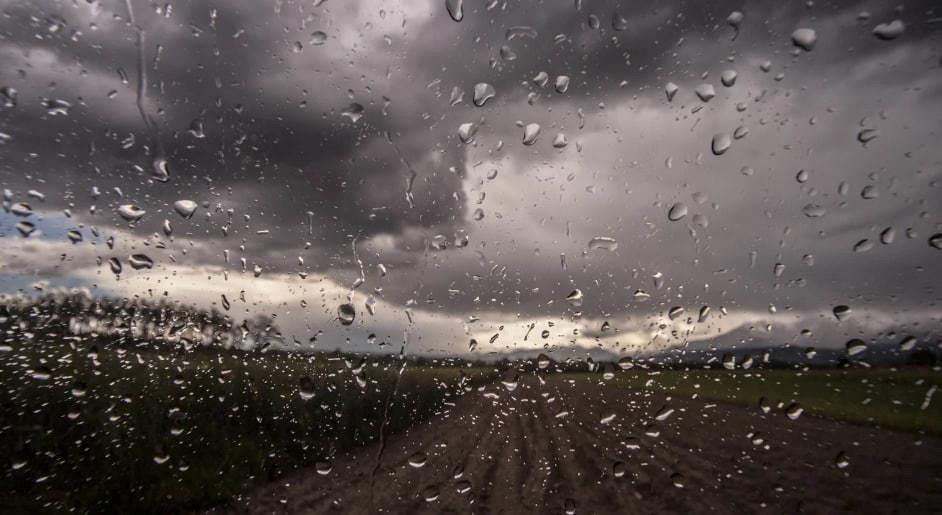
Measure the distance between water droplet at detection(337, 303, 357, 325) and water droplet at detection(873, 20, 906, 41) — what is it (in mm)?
1796

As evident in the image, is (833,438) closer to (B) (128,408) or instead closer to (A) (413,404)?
(A) (413,404)

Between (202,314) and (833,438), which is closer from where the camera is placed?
(833,438)

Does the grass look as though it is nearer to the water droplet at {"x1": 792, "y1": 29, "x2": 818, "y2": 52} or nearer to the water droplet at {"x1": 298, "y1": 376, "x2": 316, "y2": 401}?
the water droplet at {"x1": 298, "y1": 376, "x2": 316, "y2": 401}

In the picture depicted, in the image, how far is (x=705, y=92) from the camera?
1634 mm

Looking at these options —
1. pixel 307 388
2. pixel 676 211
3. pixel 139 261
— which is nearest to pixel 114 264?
pixel 139 261

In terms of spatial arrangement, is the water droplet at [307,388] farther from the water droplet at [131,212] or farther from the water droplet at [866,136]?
the water droplet at [866,136]

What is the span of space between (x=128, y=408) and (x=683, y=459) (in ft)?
7.44

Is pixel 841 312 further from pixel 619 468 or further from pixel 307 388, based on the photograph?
pixel 307 388

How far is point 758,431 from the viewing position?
72.6 inches

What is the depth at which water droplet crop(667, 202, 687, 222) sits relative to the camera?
1717 millimetres

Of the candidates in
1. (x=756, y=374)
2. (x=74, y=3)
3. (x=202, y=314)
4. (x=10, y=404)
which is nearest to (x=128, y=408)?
(x=10, y=404)

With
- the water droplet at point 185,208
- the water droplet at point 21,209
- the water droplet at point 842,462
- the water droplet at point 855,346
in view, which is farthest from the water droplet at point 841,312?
the water droplet at point 21,209

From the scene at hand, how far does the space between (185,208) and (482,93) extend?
122 cm

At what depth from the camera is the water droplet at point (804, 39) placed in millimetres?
1463
